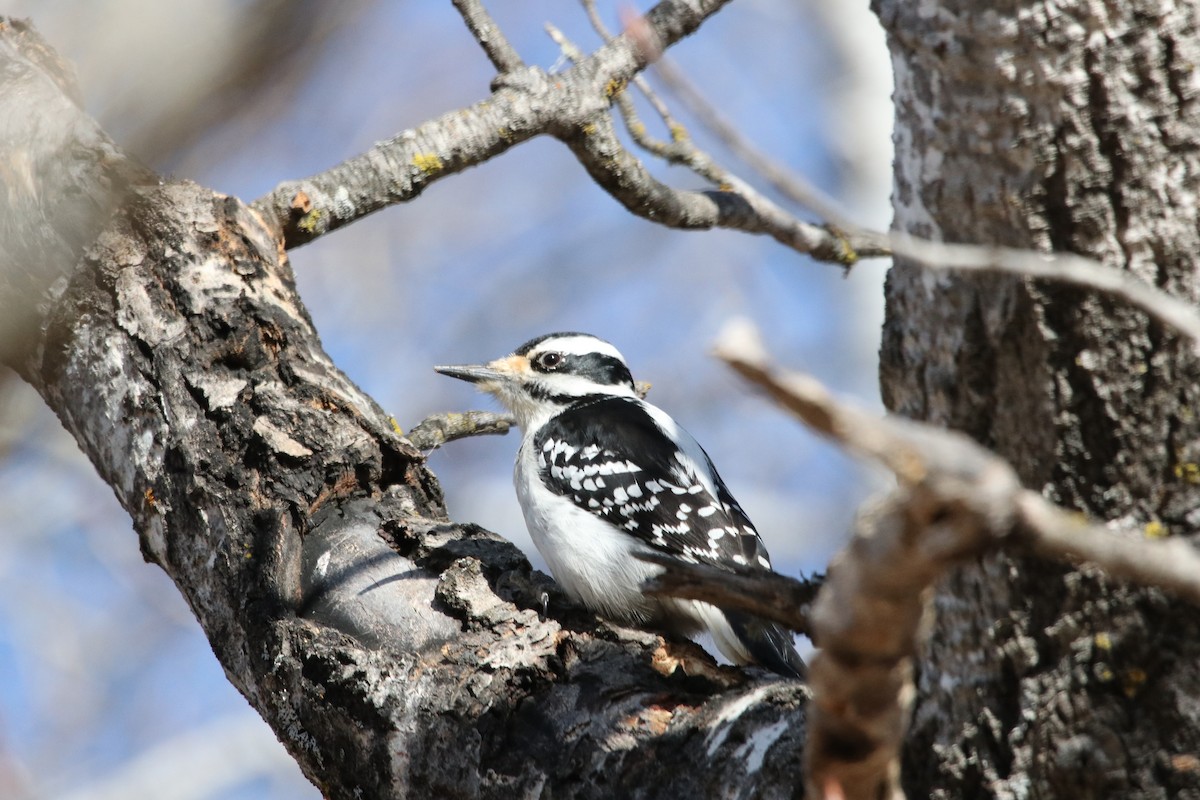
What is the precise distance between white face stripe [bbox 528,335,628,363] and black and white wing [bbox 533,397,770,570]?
503 mm

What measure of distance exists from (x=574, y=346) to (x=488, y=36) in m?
1.56

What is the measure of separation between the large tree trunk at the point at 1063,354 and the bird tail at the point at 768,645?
1676 millimetres

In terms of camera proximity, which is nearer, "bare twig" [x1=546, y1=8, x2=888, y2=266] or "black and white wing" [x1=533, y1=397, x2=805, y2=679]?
"bare twig" [x1=546, y1=8, x2=888, y2=266]

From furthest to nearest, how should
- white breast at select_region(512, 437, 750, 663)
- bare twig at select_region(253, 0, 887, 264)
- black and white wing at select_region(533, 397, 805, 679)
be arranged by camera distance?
black and white wing at select_region(533, 397, 805, 679) < bare twig at select_region(253, 0, 887, 264) < white breast at select_region(512, 437, 750, 663)

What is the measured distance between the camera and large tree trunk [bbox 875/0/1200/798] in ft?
Answer: 4.63

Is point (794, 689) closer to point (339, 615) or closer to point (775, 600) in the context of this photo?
point (775, 600)

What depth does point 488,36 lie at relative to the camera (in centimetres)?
372

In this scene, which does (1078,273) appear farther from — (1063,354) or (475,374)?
(475,374)

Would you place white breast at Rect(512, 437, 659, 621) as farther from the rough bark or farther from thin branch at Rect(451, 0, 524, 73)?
thin branch at Rect(451, 0, 524, 73)

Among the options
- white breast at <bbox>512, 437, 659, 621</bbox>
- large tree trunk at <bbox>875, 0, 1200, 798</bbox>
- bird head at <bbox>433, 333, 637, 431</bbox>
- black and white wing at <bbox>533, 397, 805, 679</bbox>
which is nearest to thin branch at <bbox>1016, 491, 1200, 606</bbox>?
large tree trunk at <bbox>875, 0, 1200, 798</bbox>

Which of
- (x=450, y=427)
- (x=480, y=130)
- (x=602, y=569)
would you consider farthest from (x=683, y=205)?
(x=602, y=569)

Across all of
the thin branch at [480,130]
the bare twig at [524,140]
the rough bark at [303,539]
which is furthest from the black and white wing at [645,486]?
the thin branch at [480,130]

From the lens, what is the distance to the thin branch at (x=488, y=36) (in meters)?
3.71

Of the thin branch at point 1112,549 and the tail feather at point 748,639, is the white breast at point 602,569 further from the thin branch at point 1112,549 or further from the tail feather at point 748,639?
the thin branch at point 1112,549
